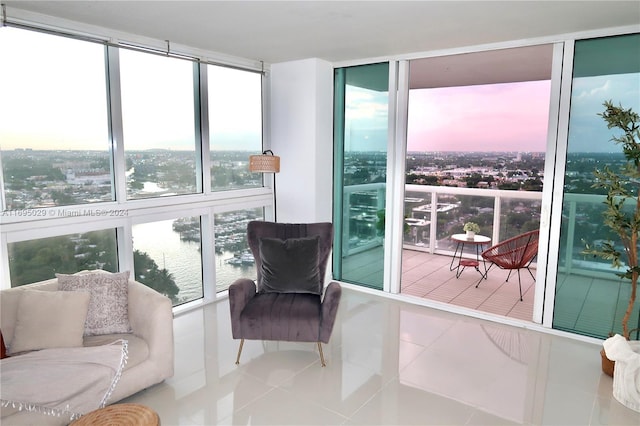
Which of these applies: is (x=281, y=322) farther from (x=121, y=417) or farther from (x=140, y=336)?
(x=121, y=417)

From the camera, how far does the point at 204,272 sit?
4.61 meters

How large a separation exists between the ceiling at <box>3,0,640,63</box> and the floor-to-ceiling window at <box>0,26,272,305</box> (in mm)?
383

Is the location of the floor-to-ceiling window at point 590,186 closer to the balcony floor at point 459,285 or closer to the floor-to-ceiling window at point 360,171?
the balcony floor at point 459,285

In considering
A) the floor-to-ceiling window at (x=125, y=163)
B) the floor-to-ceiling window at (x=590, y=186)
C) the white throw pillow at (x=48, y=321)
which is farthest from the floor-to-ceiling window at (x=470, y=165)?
the white throw pillow at (x=48, y=321)

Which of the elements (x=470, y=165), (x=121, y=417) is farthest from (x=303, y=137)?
(x=121, y=417)

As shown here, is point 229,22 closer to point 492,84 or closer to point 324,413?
point 324,413

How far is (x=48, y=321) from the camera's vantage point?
264 centimetres

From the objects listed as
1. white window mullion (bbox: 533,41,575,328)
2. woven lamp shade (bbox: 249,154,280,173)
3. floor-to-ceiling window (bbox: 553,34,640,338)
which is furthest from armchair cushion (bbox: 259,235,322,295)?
floor-to-ceiling window (bbox: 553,34,640,338)

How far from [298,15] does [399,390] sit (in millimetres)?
2683

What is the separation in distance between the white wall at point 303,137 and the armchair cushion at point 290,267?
1195 millimetres

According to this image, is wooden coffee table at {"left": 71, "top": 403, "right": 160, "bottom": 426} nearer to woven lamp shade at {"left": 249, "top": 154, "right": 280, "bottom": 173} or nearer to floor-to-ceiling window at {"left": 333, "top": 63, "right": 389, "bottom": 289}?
woven lamp shade at {"left": 249, "top": 154, "right": 280, "bottom": 173}

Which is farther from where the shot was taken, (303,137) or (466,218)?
(466,218)

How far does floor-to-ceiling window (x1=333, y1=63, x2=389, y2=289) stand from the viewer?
4.75 meters

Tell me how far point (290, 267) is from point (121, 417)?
1804mm
